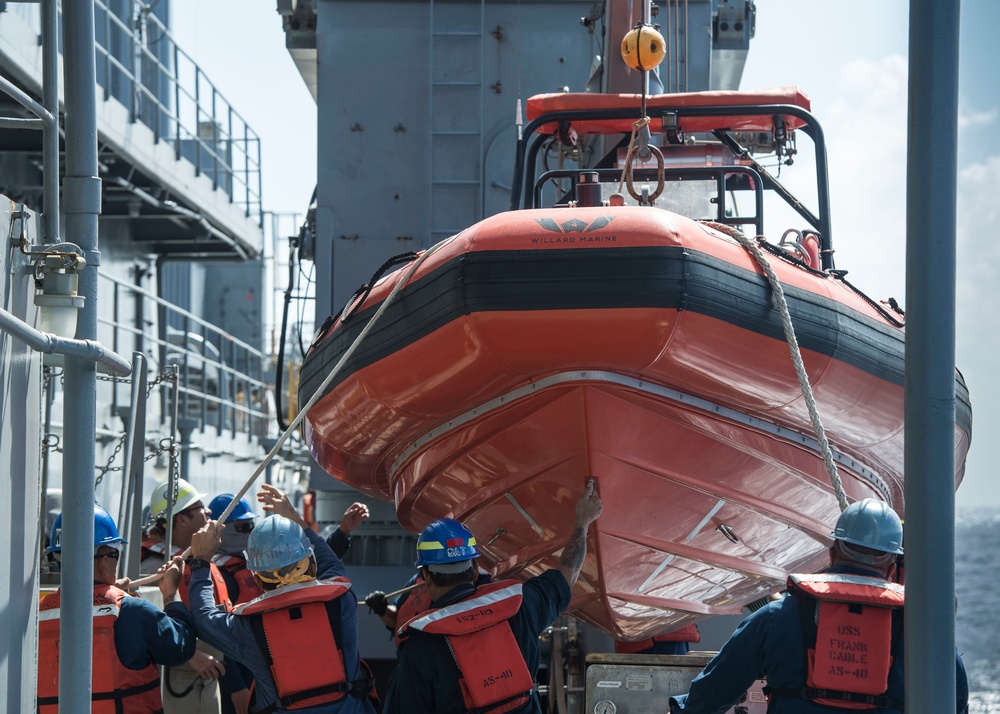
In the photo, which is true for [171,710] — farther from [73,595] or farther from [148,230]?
[148,230]

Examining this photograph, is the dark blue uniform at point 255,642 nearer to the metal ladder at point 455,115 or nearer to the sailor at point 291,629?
the sailor at point 291,629

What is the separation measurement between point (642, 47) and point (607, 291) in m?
1.40

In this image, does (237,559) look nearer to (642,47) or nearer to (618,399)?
(618,399)

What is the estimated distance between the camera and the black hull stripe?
314 cm

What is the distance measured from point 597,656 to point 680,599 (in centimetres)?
69

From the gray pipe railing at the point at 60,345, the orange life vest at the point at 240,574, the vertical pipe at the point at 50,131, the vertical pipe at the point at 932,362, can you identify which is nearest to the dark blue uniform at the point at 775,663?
the vertical pipe at the point at 932,362

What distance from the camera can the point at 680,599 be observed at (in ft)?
15.4

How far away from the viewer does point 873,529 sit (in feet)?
9.82

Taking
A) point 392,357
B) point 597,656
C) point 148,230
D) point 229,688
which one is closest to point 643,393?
point 392,357

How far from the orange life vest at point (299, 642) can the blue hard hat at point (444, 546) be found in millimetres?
286

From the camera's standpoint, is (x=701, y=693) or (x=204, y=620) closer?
(x=701, y=693)

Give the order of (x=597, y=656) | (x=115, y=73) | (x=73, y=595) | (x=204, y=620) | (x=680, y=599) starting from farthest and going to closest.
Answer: (x=115, y=73) → (x=680, y=599) → (x=597, y=656) → (x=204, y=620) → (x=73, y=595)

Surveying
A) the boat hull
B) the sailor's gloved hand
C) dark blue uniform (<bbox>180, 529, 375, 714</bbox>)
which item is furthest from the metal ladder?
dark blue uniform (<bbox>180, 529, 375, 714</bbox>)

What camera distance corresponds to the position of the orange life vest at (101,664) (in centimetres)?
352
